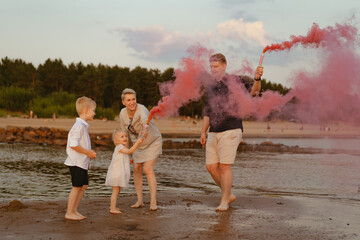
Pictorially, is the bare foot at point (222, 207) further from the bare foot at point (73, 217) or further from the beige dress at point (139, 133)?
the bare foot at point (73, 217)

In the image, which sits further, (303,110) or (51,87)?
(51,87)

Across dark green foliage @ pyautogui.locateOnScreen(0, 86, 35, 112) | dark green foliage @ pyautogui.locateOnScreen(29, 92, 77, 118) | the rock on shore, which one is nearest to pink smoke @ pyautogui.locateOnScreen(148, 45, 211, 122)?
the rock on shore

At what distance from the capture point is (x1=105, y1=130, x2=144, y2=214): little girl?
6805mm

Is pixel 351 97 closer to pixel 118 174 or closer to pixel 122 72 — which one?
pixel 118 174

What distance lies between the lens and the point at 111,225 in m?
5.98

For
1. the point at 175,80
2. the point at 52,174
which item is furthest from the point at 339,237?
the point at 52,174

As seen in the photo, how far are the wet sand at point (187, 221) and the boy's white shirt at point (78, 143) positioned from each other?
793mm

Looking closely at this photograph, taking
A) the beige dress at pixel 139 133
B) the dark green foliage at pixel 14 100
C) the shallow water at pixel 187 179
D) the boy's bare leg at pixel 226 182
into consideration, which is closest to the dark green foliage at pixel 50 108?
the dark green foliage at pixel 14 100

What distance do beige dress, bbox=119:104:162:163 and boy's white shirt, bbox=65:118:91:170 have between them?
0.87 metres

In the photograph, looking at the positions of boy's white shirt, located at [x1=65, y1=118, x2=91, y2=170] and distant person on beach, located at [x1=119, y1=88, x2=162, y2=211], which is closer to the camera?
boy's white shirt, located at [x1=65, y1=118, x2=91, y2=170]

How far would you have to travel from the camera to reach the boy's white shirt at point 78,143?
632cm

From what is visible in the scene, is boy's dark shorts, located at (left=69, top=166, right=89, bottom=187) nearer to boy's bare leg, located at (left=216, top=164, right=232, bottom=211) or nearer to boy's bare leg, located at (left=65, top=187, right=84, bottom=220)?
boy's bare leg, located at (left=65, top=187, right=84, bottom=220)

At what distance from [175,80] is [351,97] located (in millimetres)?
2721

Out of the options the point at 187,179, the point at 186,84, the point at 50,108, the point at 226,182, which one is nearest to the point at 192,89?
the point at 186,84
